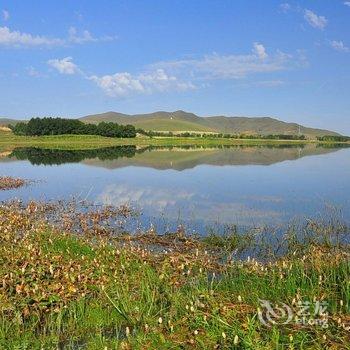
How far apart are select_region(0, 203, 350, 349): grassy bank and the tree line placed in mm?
164320

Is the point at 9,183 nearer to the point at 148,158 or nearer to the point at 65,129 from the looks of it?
the point at 148,158

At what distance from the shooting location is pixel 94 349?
8445mm

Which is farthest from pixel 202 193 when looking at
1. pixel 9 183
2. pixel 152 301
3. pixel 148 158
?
pixel 148 158

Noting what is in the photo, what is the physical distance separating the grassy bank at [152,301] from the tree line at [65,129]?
164 m

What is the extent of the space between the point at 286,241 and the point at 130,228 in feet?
23.9

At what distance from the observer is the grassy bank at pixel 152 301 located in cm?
797

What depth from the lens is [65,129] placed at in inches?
6895

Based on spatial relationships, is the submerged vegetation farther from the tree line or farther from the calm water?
the tree line

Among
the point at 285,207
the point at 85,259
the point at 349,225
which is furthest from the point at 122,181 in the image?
the point at 85,259

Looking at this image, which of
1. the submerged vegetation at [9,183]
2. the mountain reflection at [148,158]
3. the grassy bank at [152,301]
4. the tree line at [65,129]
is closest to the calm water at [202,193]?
the submerged vegetation at [9,183]

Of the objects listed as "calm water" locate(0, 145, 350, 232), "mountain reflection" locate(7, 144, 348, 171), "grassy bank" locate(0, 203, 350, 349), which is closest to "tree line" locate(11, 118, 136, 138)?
"mountain reflection" locate(7, 144, 348, 171)

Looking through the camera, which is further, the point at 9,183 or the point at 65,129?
the point at 65,129

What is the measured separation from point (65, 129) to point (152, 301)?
17042cm

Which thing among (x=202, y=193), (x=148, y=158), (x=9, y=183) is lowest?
(x=202, y=193)
